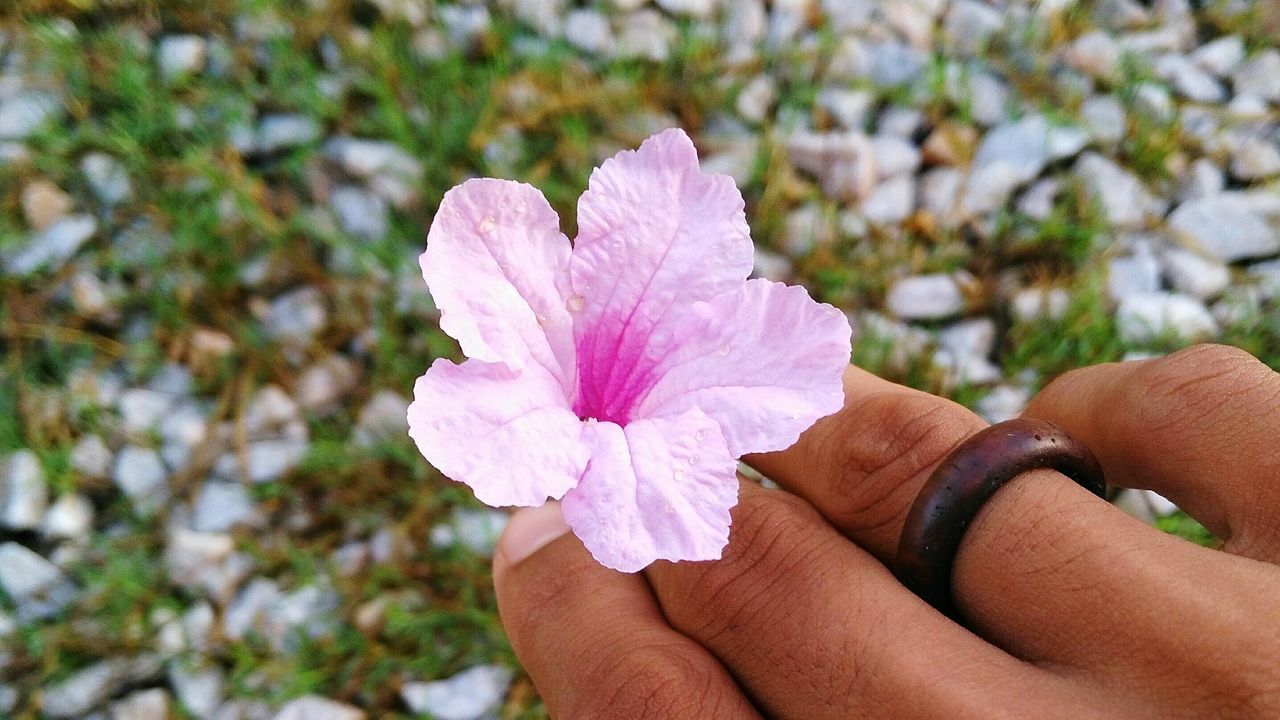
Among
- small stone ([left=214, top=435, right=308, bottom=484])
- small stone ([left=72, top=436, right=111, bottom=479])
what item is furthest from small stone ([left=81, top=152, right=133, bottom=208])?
small stone ([left=214, top=435, right=308, bottom=484])

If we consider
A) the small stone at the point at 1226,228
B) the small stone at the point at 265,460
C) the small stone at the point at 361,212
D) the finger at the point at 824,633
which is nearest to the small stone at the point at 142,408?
the small stone at the point at 265,460

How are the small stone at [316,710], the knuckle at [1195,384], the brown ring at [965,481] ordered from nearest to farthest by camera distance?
the brown ring at [965,481] < the knuckle at [1195,384] < the small stone at [316,710]

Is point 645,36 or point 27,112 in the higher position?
point 645,36

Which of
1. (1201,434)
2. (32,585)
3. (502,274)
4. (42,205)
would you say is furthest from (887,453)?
Result: (42,205)

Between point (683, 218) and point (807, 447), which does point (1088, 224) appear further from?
point (683, 218)

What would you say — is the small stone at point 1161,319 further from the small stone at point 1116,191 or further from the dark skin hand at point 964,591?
the dark skin hand at point 964,591

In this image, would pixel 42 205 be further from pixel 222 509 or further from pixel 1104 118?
pixel 1104 118
